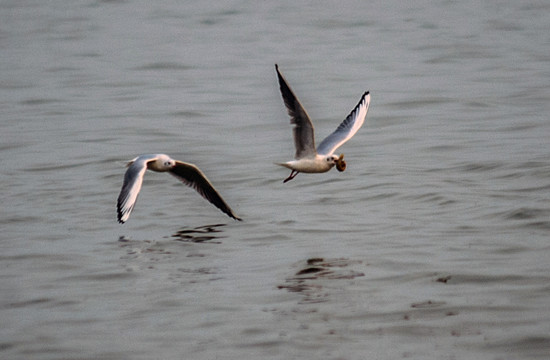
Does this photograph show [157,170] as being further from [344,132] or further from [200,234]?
[344,132]

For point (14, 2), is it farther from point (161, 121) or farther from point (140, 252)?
point (140, 252)

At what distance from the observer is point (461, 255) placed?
31.2 ft

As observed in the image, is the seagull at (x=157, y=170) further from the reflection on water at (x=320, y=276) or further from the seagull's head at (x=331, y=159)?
the reflection on water at (x=320, y=276)

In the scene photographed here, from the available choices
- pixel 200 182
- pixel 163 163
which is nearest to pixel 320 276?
pixel 163 163

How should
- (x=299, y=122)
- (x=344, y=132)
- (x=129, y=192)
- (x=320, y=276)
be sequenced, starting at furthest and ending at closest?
(x=344, y=132) → (x=299, y=122) → (x=129, y=192) → (x=320, y=276)

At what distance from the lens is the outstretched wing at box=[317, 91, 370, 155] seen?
11070mm

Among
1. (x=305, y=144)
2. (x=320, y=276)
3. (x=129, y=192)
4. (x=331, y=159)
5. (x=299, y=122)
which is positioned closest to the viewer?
(x=320, y=276)

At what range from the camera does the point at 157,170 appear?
35.4ft

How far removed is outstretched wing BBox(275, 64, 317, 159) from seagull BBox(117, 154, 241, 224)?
1203mm

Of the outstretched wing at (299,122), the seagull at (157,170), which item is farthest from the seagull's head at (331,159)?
the seagull at (157,170)

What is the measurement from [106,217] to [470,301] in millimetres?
4955

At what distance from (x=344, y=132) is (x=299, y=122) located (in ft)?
4.97

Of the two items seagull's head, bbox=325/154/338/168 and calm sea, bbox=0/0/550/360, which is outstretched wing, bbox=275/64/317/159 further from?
calm sea, bbox=0/0/550/360

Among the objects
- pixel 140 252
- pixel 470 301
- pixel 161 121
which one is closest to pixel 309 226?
pixel 140 252
